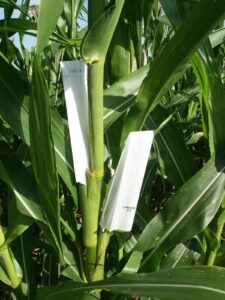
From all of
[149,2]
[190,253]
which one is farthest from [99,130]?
[190,253]

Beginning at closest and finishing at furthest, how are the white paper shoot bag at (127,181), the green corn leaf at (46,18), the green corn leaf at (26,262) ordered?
the green corn leaf at (46,18) → the white paper shoot bag at (127,181) → the green corn leaf at (26,262)

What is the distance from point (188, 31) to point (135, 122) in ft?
0.43

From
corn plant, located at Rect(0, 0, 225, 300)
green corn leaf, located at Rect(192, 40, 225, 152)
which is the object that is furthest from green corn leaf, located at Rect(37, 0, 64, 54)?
green corn leaf, located at Rect(192, 40, 225, 152)

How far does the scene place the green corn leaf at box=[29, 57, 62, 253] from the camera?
0.45 meters

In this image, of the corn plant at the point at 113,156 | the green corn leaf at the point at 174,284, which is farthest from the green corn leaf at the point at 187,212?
the green corn leaf at the point at 174,284

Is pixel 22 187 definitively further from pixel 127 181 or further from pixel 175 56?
pixel 175 56

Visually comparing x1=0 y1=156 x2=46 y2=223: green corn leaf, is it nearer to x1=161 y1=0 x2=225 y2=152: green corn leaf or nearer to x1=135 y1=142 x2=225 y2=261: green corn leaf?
x1=135 y1=142 x2=225 y2=261: green corn leaf

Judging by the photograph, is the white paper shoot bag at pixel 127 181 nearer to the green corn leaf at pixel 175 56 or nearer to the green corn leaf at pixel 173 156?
the green corn leaf at pixel 175 56

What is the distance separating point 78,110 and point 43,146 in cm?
6

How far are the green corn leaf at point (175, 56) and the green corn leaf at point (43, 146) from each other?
0.12 meters

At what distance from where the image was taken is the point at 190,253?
0.75 m

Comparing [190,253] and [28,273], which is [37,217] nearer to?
[28,273]

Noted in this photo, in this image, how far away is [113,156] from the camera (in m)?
0.59

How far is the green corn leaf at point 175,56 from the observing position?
44cm
